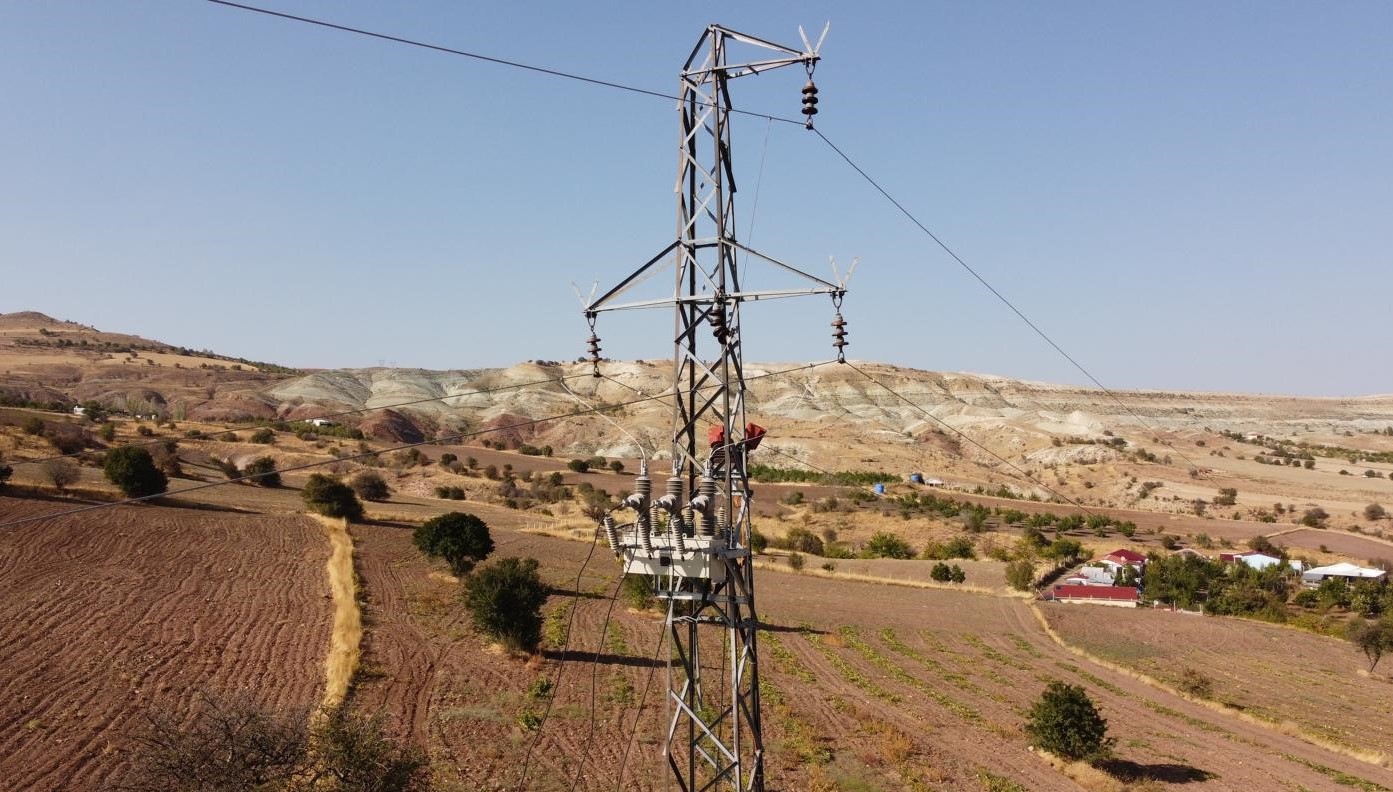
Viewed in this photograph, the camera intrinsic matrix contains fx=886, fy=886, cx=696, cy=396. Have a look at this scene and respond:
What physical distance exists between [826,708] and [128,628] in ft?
74.5

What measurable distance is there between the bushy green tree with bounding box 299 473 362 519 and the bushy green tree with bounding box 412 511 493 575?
41.7 ft

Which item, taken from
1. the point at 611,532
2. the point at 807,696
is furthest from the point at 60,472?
the point at 611,532

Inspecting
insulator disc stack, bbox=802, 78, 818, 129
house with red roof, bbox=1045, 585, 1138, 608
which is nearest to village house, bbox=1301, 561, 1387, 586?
house with red roof, bbox=1045, 585, 1138, 608

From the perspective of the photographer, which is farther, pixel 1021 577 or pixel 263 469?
pixel 263 469

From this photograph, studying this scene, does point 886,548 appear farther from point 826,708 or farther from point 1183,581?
point 826,708

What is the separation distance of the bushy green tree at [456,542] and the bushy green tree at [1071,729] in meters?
27.2

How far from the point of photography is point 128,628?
28.7 meters

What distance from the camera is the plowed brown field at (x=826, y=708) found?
22.8m

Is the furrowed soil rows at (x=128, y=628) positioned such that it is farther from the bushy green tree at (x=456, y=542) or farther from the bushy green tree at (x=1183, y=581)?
the bushy green tree at (x=1183, y=581)

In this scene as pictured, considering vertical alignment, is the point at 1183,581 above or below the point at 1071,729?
below

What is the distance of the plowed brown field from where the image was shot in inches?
897

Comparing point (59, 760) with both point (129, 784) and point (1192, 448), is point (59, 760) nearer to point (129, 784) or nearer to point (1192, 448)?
point (129, 784)

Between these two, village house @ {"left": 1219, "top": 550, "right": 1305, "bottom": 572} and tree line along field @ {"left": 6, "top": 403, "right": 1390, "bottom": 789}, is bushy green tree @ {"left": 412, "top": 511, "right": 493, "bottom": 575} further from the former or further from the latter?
village house @ {"left": 1219, "top": 550, "right": 1305, "bottom": 572}

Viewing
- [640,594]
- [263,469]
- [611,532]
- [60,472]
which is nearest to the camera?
[611,532]
